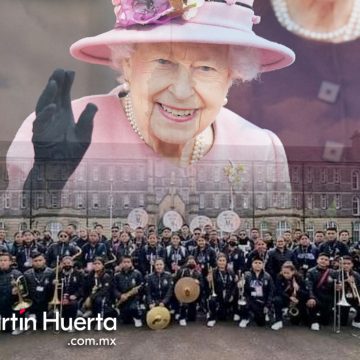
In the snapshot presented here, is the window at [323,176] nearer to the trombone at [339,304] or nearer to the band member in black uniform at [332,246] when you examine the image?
the band member in black uniform at [332,246]

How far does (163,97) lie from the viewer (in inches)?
174

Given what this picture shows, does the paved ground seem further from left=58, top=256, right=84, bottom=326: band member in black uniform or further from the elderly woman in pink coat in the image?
the elderly woman in pink coat

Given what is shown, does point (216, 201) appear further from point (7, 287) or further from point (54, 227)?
point (7, 287)

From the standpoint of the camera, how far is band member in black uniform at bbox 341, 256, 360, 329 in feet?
14.7

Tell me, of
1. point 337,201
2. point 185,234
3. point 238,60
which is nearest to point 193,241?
point 185,234

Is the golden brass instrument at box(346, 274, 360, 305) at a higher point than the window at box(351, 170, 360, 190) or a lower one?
lower

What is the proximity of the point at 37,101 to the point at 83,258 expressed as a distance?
168 centimetres

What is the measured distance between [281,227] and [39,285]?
2.54 meters

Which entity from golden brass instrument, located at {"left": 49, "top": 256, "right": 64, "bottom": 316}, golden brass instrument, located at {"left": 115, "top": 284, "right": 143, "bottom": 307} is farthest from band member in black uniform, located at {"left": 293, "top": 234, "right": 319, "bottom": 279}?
golden brass instrument, located at {"left": 49, "top": 256, "right": 64, "bottom": 316}

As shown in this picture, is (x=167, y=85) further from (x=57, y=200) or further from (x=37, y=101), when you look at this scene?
(x=57, y=200)

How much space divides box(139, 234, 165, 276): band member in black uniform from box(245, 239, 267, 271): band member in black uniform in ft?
3.05

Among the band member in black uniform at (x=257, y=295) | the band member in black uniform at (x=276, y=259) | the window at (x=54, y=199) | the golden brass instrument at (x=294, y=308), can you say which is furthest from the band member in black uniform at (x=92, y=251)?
the golden brass instrument at (x=294, y=308)

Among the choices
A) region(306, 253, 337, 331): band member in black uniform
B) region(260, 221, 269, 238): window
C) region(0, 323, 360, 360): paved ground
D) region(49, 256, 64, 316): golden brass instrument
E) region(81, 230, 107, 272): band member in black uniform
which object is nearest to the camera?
region(0, 323, 360, 360): paved ground

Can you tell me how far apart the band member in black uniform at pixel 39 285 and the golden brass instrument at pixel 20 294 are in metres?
0.05
